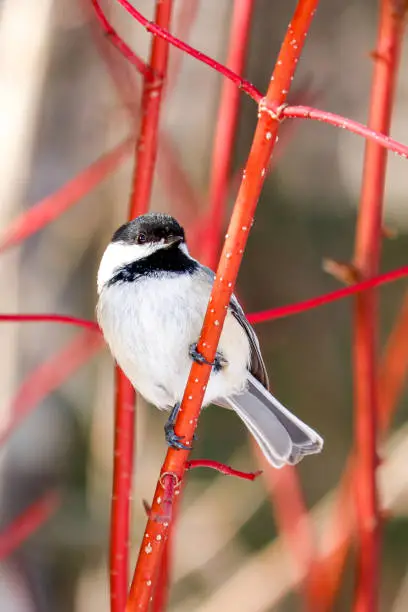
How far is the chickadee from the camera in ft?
3.53

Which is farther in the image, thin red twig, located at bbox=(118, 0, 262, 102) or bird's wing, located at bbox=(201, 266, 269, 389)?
bird's wing, located at bbox=(201, 266, 269, 389)

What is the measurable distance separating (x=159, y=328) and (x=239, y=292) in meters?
1.27

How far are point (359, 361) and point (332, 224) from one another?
5.70 ft

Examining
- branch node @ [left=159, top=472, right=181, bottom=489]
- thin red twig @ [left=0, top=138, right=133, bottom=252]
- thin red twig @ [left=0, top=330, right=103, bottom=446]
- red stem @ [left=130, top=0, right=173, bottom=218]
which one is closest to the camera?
branch node @ [left=159, top=472, right=181, bottom=489]

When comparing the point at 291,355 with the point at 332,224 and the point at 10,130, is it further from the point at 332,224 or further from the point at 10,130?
the point at 10,130

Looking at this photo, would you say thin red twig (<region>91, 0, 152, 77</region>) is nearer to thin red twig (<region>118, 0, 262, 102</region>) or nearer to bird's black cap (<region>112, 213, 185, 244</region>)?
thin red twig (<region>118, 0, 262, 102</region>)

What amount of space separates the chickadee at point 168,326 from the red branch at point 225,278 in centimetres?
37

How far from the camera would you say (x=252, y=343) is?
3.85 ft

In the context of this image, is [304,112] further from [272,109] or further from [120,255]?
[120,255]

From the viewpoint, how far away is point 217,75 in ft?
7.56

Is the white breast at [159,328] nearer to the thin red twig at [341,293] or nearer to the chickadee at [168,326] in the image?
the chickadee at [168,326]

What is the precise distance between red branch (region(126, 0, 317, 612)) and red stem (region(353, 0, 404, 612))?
19cm

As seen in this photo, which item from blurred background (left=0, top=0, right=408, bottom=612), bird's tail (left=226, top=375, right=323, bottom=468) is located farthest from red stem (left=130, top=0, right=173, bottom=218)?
blurred background (left=0, top=0, right=408, bottom=612)

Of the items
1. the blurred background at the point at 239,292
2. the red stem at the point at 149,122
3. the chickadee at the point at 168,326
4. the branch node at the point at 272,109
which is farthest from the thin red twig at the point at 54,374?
the blurred background at the point at 239,292
